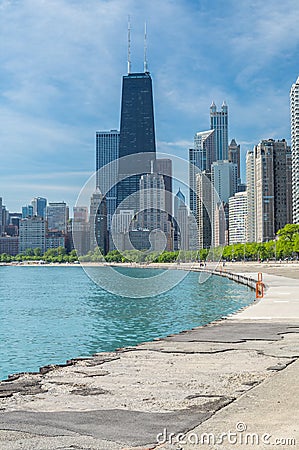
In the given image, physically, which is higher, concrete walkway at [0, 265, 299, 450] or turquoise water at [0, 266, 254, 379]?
concrete walkway at [0, 265, 299, 450]

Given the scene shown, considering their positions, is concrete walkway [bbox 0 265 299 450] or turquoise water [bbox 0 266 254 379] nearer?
concrete walkway [bbox 0 265 299 450]

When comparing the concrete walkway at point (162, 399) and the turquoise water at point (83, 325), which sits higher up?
the concrete walkway at point (162, 399)

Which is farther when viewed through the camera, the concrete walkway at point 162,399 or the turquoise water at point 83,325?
the turquoise water at point 83,325

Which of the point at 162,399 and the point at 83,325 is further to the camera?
the point at 83,325

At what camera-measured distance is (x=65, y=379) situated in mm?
14797

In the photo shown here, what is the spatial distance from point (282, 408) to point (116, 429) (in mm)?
2768

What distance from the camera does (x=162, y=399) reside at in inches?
479

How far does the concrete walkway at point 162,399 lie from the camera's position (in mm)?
9133

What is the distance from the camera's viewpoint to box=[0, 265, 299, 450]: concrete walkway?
9133 millimetres

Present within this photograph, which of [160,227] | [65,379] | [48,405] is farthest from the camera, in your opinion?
[160,227]

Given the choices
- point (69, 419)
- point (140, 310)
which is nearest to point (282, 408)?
point (69, 419)

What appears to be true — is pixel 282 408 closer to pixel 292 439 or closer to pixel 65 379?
pixel 292 439

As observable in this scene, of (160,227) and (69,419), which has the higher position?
(160,227)

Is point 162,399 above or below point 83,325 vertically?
above
